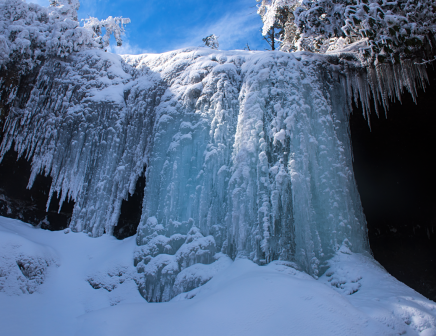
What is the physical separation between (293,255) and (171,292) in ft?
7.55

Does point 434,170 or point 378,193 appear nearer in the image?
point 434,170

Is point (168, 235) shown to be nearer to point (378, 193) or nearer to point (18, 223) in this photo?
point (18, 223)

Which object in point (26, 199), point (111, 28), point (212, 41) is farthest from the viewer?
point (212, 41)

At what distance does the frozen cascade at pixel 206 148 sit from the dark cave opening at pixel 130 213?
9.1 inches

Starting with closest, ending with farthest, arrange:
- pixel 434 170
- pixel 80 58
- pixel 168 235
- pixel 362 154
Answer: pixel 168 235
pixel 434 170
pixel 362 154
pixel 80 58

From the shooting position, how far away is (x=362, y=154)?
7.18 metres

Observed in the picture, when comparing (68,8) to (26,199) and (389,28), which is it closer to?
(26,199)

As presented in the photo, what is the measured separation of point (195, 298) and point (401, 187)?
19.3 feet

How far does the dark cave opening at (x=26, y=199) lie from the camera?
7.42 meters

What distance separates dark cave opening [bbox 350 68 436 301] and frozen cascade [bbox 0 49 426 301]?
3.09 feet

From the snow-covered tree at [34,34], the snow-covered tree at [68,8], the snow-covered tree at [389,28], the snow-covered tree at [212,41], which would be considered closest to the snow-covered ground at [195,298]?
the snow-covered tree at [389,28]

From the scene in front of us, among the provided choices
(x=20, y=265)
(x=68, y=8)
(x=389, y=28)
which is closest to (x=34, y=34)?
(x=68, y=8)

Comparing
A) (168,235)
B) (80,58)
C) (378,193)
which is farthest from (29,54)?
(378,193)

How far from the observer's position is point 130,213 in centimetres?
704
